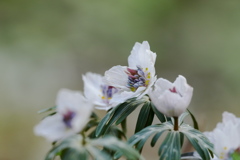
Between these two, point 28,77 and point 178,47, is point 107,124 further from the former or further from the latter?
point 178,47

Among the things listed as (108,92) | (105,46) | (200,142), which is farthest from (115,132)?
(105,46)

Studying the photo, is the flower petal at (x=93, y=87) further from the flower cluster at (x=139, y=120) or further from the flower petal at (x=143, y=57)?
the flower petal at (x=143, y=57)

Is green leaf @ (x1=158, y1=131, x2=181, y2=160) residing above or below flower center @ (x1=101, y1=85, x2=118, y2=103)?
below

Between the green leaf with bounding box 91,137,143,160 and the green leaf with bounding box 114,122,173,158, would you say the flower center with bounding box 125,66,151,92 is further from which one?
the green leaf with bounding box 91,137,143,160

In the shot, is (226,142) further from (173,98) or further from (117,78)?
(117,78)

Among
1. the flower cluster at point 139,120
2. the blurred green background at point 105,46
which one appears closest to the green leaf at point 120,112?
the flower cluster at point 139,120

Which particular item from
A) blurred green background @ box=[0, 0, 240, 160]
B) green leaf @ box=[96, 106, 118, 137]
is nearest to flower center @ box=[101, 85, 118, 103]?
green leaf @ box=[96, 106, 118, 137]
